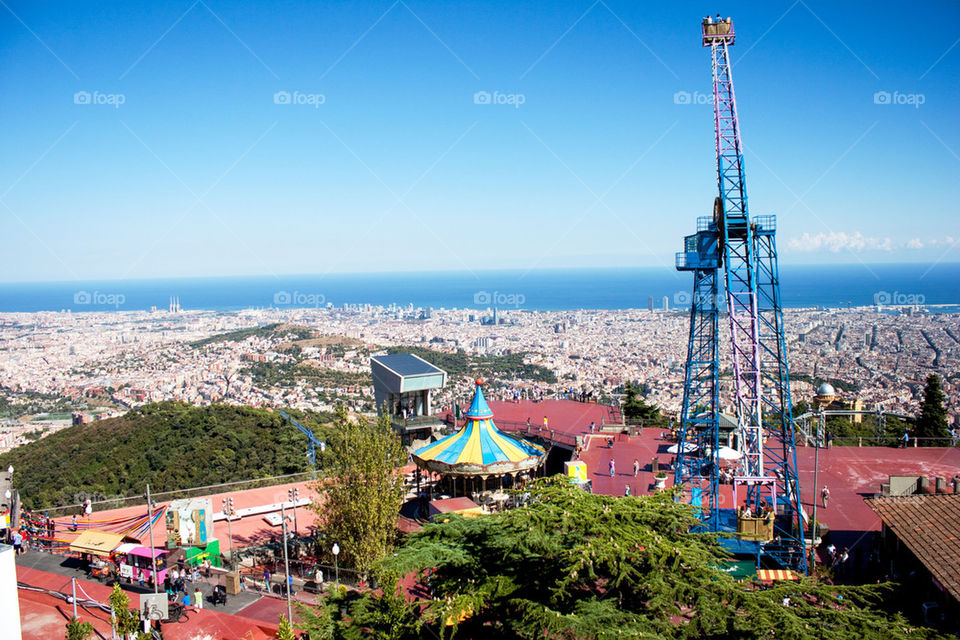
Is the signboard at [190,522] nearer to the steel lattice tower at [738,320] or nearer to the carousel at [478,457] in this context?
the carousel at [478,457]

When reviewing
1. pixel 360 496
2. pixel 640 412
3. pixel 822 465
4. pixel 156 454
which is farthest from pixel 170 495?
pixel 822 465

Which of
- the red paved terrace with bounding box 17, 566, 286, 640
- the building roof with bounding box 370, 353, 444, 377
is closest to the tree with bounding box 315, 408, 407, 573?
the red paved terrace with bounding box 17, 566, 286, 640

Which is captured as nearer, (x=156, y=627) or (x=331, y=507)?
(x=156, y=627)

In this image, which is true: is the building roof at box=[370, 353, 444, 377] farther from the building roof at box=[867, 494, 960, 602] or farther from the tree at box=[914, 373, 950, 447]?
the tree at box=[914, 373, 950, 447]

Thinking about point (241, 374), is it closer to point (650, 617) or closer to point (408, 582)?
point (408, 582)

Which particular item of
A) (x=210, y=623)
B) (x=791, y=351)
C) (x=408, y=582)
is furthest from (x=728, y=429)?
(x=791, y=351)

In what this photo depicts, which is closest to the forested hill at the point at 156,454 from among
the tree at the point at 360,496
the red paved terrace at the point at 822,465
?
the red paved terrace at the point at 822,465
